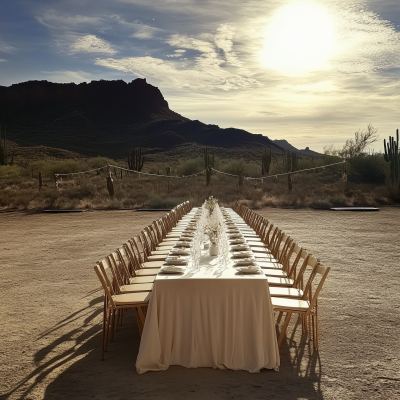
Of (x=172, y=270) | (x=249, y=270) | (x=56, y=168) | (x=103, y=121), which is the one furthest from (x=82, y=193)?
(x=103, y=121)

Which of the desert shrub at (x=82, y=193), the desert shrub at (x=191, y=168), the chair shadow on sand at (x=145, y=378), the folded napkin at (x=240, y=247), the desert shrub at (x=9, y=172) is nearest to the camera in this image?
the chair shadow on sand at (x=145, y=378)

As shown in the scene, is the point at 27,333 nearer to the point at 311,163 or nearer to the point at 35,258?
the point at 35,258

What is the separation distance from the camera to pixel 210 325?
4633 millimetres

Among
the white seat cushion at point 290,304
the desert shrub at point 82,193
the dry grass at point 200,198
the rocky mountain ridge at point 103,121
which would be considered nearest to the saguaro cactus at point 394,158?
the dry grass at point 200,198

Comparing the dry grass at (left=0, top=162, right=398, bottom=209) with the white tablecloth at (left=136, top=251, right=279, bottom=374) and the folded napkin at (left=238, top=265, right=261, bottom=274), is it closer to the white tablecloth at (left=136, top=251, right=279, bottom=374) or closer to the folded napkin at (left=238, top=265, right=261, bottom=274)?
→ the folded napkin at (left=238, top=265, right=261, bottom=274)

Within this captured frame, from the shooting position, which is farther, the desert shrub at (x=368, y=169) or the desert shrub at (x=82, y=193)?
the desert shrub at (x=368, y=169)

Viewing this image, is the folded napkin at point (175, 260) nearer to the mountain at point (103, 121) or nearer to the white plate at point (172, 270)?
the white plate at point (172, 270)

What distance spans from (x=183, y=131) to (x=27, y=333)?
72705mm

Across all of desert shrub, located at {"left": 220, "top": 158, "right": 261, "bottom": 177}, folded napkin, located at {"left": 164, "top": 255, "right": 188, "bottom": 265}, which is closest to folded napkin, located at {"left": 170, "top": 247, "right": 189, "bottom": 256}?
folded napkin, located at {"left": 164, "top": 255, "right": 188, "bottom": 265}

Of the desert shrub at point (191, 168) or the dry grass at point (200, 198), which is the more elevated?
the desert shrub at point (191, 168)

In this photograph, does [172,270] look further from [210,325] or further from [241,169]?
[241,169]

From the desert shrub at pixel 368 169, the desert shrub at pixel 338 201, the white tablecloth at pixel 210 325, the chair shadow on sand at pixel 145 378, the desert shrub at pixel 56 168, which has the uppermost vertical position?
the desert shrub at pixel 56 168

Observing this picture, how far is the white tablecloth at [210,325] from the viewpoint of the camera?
4.59 meters

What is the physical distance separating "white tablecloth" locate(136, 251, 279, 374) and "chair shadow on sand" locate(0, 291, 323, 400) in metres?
0.13
